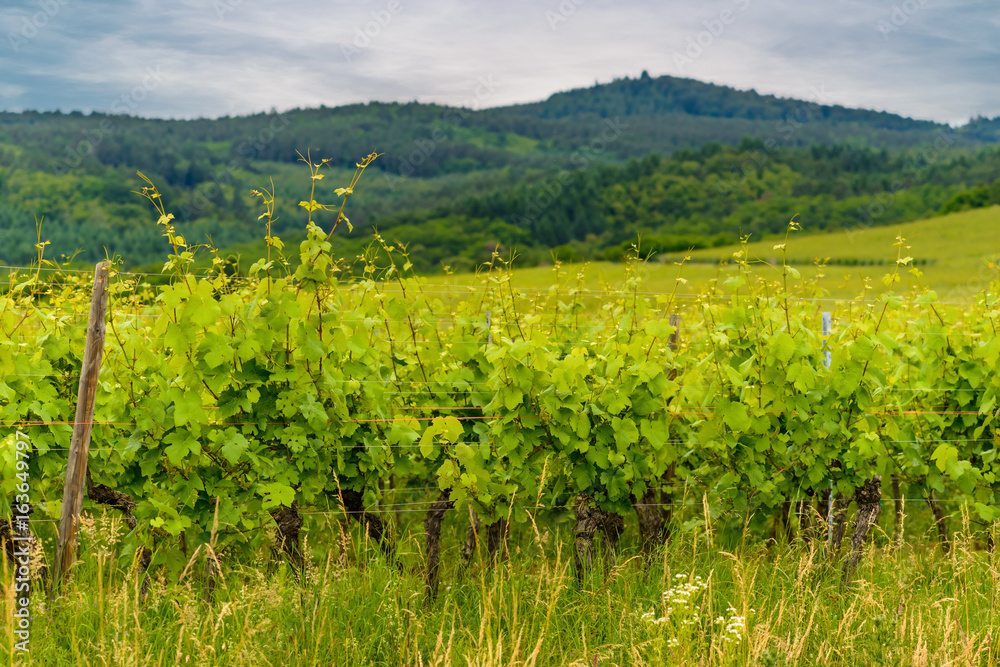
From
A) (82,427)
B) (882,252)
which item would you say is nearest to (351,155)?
(882,252)

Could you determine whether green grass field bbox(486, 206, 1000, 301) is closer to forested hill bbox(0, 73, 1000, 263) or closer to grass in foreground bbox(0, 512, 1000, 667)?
forested hill bbox(0, 73, 1000, 263)

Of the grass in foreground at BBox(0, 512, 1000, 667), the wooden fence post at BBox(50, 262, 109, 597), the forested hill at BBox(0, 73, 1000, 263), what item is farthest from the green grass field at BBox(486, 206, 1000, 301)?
the wooden fence post at BBox(50, 262, 109, 597)

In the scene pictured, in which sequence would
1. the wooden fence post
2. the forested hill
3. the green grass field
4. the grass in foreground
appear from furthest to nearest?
the forested hill, the green grass field, the wooden fence post, the grass in foreground

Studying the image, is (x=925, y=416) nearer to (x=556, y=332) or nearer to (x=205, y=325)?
(x=556, y=332)

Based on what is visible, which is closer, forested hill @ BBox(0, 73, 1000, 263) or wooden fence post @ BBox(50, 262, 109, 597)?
wooden fence post @ BBox(50, 262, 109, 597)

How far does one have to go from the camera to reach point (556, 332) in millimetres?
5539

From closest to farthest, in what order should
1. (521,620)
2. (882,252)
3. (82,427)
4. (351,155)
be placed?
1. (521,620)
2. (82,427)
3. (882,252)
4. (351,155)

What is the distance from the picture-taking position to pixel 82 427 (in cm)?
374

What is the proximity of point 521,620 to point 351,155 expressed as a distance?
108 meters

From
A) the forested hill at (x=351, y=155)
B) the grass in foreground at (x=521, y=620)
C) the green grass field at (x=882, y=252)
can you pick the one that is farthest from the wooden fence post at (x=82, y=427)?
the green grass field at (x=882, y=252)

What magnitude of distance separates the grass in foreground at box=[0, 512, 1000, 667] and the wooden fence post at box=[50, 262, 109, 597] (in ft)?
0.89

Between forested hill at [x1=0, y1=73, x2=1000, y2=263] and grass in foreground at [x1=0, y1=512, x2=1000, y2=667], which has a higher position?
forested hill at [x1=0, y1=73, x2=1000, y2=263]

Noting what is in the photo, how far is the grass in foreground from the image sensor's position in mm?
2945

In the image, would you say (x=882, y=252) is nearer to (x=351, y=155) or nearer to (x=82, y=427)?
(x=82, y=427)
